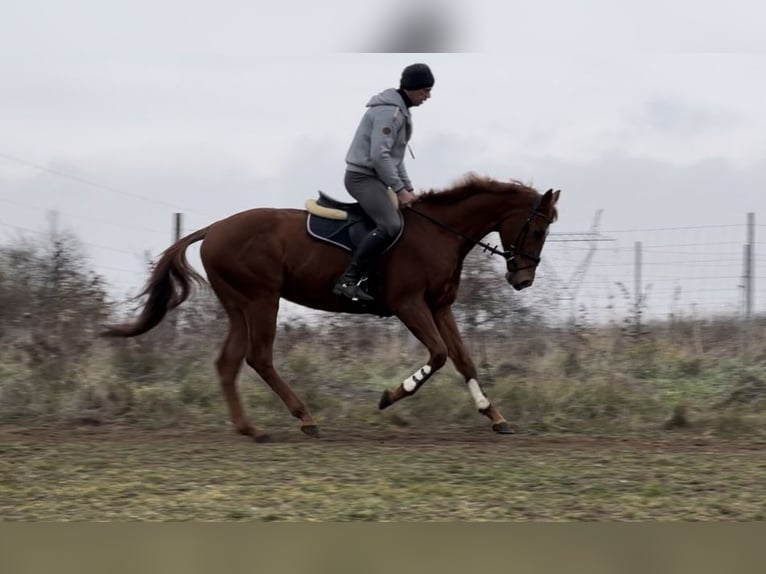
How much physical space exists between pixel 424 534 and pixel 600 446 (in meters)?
4.07

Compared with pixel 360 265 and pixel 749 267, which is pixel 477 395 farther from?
pixel 749 267

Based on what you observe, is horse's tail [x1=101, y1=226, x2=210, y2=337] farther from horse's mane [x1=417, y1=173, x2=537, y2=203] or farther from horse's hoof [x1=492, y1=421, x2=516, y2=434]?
horse's hoof [x1=492, y1=421, x2=516, y2=434]

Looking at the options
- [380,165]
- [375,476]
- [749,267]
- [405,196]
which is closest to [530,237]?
[405,196]

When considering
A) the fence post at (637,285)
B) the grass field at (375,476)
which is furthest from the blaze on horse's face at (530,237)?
the fence post at (637,285)

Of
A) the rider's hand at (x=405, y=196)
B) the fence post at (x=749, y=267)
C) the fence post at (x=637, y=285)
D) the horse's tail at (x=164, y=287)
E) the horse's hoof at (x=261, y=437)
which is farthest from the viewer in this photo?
the fence post at (x=749, y=267)

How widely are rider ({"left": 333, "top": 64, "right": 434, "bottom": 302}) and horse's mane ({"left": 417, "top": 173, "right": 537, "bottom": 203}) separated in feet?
1.31

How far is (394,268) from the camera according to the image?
361 inches

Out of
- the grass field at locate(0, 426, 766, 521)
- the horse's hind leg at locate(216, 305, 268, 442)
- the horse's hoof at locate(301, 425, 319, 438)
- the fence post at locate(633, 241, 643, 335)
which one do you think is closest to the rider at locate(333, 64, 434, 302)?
the horse's hind leg at locate(216, 305, 268, 442)

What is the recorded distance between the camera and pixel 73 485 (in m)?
6.77

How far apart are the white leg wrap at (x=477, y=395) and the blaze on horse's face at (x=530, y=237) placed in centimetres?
94

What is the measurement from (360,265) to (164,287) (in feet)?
6.39

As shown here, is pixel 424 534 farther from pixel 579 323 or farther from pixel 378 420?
pixel 579 323

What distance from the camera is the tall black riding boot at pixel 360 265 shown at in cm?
900

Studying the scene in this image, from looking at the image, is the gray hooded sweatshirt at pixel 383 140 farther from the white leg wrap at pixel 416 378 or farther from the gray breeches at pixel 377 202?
the white leg wrap at pixel 416 378
